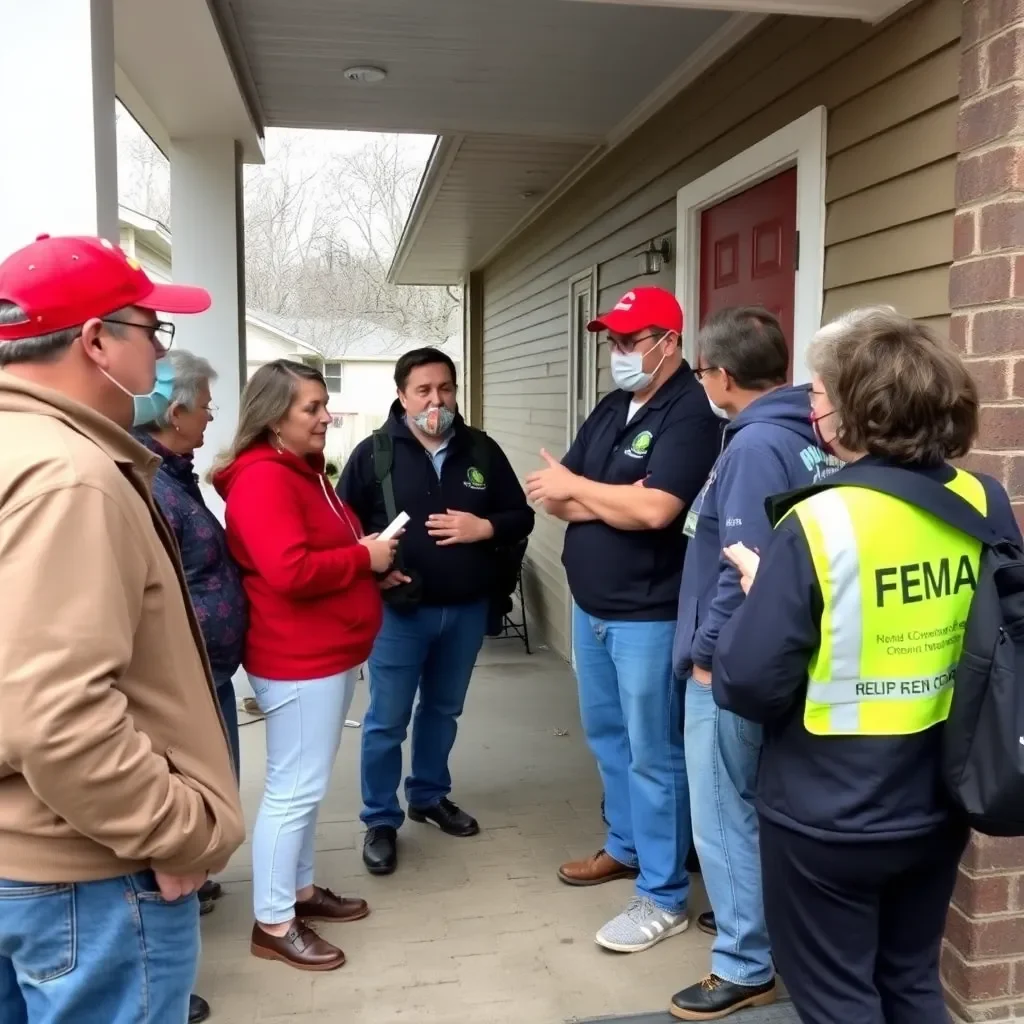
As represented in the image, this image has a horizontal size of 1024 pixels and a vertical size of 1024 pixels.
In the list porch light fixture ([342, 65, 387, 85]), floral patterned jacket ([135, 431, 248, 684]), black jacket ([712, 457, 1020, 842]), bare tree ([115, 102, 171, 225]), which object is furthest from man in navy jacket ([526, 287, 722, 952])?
bare tree ([115, 102, 171, 225])

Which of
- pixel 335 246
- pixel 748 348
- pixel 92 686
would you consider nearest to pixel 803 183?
pixel 748 348

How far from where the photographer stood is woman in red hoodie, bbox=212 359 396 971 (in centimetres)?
254

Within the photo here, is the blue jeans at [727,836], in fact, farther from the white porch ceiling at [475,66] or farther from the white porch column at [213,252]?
the white porch column at [213,252]

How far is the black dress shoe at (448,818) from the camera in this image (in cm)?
360

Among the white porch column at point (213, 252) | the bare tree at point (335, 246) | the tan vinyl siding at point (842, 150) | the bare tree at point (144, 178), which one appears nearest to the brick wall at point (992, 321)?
the tan vinyl siding at point (842, 150)

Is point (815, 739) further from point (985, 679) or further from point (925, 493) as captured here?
point (925, 493)

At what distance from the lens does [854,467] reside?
5.35 feet

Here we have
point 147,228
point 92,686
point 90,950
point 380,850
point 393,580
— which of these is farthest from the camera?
point 147,228

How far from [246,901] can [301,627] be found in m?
1.14

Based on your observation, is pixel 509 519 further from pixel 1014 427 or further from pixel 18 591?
pixel 18 591

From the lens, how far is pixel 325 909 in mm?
2977

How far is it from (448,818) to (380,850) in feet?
1.23

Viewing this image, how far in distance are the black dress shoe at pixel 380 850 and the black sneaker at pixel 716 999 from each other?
46.3 inches

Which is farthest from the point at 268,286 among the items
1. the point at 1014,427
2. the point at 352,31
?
the point at 1014,427
